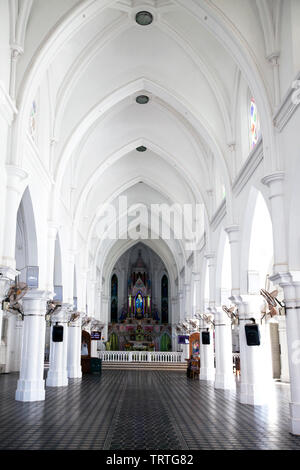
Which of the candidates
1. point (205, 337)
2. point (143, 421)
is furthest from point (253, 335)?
point (205, 337)

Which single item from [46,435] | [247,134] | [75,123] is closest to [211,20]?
[247,134]

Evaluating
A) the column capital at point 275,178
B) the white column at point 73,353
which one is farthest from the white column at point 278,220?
the white column at point 73,353

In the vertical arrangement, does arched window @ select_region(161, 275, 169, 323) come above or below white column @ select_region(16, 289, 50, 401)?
above

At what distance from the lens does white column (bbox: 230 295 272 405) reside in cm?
1374

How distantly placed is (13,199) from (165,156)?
13055 millimetres

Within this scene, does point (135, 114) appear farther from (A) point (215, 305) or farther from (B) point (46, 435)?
(B) point (46, 435)

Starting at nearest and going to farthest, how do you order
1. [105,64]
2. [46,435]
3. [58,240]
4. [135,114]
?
1. [46,435]
2. [105,64]
3. [58,240]
4. [135,114]

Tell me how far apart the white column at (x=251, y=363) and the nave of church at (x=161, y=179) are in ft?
0.17

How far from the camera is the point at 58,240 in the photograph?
1822 centimetres

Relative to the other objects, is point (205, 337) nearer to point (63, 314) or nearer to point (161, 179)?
point (63, 314)

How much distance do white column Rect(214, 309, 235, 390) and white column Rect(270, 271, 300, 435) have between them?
8.49 metres

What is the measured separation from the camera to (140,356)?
105 feet

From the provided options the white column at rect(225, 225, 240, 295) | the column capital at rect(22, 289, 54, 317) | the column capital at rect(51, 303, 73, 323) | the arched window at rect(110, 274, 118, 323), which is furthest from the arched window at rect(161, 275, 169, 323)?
the column capital at rect(22, 289, 54, 317)

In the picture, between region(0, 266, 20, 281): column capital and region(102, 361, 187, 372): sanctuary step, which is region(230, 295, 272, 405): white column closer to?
region(0, 266, 20, 281): column capital
